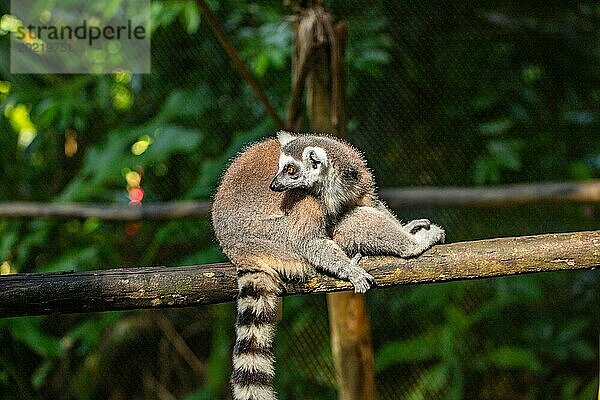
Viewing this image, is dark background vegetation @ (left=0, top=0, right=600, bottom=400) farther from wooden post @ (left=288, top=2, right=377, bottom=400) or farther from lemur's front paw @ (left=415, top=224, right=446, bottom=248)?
lemur's front paw @ (left=415, top=224, right=446, bottom=248)

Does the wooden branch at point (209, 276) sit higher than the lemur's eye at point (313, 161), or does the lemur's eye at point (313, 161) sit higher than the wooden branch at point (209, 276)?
the lemur's eye at point (313, 161)

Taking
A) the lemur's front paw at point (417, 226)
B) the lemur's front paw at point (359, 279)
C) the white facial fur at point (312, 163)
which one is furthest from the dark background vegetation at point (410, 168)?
the lemur's front paw at point (359, 279)

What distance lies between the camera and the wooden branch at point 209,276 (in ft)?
5.19

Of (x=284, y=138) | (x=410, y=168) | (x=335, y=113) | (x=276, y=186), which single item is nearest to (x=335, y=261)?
(x=276, y=186)

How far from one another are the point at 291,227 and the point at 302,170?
0.15m

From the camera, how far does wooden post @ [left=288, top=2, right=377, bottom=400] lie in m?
2.38

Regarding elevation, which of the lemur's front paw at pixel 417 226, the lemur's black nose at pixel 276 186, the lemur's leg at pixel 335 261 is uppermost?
the lemur's black nose at pixel 276 186

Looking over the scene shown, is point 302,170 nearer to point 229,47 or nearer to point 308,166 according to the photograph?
point 308,166

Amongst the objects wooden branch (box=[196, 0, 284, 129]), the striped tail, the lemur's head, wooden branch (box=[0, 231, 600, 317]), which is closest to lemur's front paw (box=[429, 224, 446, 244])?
wooden branch (box=[0, 231, 600, 317])

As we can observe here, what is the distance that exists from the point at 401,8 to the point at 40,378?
231 cm

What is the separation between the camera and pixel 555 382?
3.26 metres

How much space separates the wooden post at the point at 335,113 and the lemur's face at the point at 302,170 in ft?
1.93

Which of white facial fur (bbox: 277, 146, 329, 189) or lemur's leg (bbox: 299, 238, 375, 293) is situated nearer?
lemur's leg (bbox: 299, 238, 375, 293)

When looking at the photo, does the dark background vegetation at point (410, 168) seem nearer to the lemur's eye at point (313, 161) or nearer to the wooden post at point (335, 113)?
the wooden post at point (335, 113)
